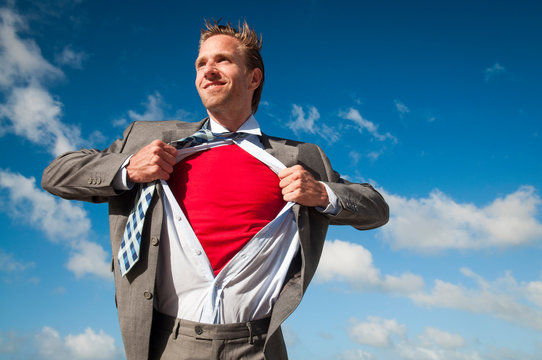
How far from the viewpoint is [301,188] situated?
3109 mm

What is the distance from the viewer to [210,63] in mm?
3412

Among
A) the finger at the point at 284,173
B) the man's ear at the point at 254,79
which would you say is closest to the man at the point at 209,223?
the finger at the point at 284,173

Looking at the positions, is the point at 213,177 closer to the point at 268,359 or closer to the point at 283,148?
the point at 283,148

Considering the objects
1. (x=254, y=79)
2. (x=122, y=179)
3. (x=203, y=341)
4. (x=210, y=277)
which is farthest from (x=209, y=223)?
(x=254, y=79)

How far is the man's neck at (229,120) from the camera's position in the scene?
352cm

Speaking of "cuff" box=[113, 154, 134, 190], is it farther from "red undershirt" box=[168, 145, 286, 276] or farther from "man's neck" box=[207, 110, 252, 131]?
"man's neck" box=[207, 110, 252, 131]

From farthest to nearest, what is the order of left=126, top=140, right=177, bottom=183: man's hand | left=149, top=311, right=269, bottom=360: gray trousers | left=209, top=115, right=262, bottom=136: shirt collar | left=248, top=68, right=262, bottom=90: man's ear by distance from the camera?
1. left=248, top=68, right=262, bottom=90: man's ear
2. left=209, top=115, right=262, bottom=136: shirt collar
3. left=126, top=140, right=177, bottom=183: man's hand
4. left=149, top=311, right=269, bottom=360: gray trousers

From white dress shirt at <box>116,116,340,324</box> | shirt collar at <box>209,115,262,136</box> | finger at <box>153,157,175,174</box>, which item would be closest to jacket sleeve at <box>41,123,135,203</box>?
white dress shirt at <box>116,116,340,324</box>

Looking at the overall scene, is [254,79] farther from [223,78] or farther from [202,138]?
[202,138]

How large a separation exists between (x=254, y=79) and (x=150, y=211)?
4.72ft

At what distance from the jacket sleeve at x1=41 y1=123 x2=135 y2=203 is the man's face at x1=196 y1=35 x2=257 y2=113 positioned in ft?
2.48

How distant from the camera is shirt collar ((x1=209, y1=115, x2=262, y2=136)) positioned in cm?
348

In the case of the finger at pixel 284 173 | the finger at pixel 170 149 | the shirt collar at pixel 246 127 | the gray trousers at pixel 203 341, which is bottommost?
the gray trousers at pixel 203 341

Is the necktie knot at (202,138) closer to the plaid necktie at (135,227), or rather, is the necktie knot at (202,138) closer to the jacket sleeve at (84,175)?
the plaid necktie at (135,227)
